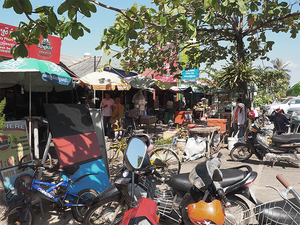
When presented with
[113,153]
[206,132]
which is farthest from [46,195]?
[206,132]

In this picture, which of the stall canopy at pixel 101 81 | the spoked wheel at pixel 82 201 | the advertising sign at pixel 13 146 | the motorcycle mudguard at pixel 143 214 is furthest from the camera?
the stall canopy at pixel 101 81

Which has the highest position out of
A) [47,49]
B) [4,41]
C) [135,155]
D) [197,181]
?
[4,41]

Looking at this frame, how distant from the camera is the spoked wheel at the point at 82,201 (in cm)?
343

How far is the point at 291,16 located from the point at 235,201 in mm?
6925

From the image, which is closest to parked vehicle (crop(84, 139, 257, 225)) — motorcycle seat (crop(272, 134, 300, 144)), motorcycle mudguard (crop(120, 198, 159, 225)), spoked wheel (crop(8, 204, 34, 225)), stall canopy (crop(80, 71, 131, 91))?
motorcycle mudguard (crop(120, 198, 159, 225))

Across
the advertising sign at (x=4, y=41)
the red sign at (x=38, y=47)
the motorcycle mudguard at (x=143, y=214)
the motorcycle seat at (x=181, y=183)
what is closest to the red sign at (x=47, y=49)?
the red sign at (x=38, y=47)

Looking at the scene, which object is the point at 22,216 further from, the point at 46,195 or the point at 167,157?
the point at 167,157

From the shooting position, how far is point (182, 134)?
7824mm

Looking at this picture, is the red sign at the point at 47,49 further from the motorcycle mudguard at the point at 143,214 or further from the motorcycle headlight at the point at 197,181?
the motorcycle mudguard at the point at 143,214

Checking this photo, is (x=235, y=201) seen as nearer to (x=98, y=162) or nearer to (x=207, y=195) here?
(x=207, y=195)

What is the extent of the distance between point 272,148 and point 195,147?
A: 2143 millimetres

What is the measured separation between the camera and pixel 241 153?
23.5 ft

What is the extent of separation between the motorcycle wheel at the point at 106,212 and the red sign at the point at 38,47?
7550 mm

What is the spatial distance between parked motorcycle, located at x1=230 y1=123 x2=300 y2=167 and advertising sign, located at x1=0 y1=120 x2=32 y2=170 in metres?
5.78
